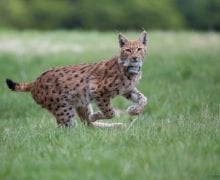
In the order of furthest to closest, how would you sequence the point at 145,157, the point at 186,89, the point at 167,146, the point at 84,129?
the point at 186,89 → the point at 84,129 → the point at 167,146 → the point at 145,157

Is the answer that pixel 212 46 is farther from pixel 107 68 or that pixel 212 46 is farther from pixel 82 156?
pixel 82 156

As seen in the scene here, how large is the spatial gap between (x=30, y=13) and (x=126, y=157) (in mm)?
66707

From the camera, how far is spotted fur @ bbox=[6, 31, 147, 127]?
10.9 metres

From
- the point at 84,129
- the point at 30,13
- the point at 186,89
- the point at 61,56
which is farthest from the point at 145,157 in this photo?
the point at 30,13

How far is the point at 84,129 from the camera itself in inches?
389

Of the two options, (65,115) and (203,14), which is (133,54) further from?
(203,14)

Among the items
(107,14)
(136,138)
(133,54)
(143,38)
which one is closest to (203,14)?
(107,14)

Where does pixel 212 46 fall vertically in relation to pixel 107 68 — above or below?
below

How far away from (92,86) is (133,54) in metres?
0.81

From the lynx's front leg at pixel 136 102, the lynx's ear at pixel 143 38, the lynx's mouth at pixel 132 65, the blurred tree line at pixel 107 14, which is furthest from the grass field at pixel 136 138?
the blurred tree line at pixel 107 14

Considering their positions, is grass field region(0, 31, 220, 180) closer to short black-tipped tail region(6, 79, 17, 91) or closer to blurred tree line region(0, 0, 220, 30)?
short black-tipped tail region(6, 79, 17, 91)

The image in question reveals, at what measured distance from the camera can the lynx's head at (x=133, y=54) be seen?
10.7 metres

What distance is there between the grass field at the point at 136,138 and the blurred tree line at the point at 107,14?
5146 centimetres

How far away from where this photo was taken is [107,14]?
7219 centimetres
